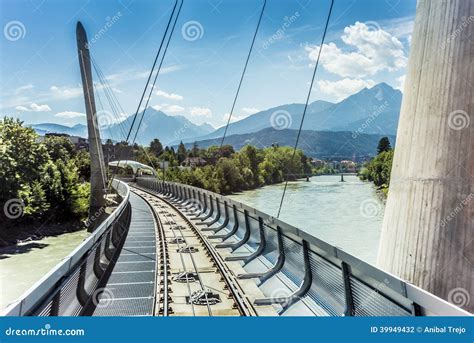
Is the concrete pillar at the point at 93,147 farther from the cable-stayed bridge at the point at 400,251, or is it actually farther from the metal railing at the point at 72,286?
the cable-stayed bridge at the point at 400,251

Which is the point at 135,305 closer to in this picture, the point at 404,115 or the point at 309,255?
the point at 309,255

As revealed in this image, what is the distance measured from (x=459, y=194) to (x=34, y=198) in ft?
91.9

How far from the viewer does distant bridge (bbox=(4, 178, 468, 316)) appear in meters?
3.69

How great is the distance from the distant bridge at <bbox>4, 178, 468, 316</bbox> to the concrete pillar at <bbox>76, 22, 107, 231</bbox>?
21.7 metres

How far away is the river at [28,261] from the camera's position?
20656 millimetres

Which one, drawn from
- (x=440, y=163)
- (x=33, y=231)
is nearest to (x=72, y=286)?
(x=440, y=163)

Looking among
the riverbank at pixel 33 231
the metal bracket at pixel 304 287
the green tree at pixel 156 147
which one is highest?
the green tree at pixel 156 147

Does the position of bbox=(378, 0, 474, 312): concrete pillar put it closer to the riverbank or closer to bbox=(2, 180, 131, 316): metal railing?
bbox=(2, 180, 131, 316): metal railing

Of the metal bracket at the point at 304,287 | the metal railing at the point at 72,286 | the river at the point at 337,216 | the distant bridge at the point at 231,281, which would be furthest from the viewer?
the river at the point at 337,216

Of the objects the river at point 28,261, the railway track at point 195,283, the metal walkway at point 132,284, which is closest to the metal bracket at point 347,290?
the railway track at point 195,283

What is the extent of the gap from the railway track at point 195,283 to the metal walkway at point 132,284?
5.5 inches

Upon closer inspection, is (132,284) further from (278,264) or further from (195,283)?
(278,264)

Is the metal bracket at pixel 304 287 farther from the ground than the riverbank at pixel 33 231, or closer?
farther from the ground
